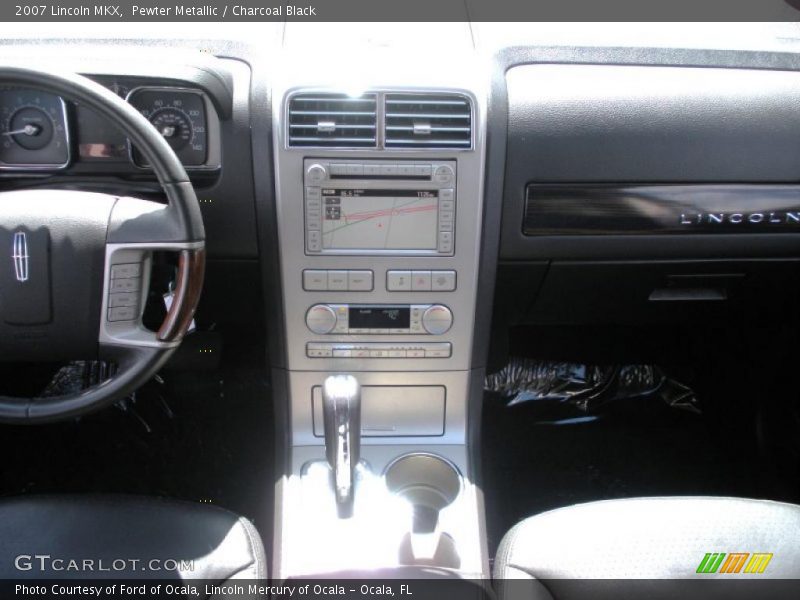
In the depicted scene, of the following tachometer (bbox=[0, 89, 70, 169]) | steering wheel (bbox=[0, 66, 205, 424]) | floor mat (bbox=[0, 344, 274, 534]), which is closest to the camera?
steering wheel (bbox=[0, 66, 205, 424])

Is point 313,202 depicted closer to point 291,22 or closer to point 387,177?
point 387,177

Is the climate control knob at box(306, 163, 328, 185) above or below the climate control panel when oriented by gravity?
above

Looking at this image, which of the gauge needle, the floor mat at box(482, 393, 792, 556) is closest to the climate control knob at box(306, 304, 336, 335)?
the gauge needle

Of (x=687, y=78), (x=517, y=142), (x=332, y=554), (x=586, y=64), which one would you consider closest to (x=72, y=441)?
(x=332, y=554)

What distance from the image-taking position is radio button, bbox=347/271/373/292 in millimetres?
1480

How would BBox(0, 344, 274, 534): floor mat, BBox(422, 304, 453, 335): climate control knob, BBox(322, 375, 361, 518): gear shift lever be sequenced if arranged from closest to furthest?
1. BBox(322, 375, 361, 518): gear shift lever
2. BBox(422, 304, 453, 335): climate control knob
3. BBox(0, 344, 274, 534): floor mat

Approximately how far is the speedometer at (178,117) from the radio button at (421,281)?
44 centimetres

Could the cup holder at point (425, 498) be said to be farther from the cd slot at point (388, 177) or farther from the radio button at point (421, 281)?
the cd slot at point (388, 177)

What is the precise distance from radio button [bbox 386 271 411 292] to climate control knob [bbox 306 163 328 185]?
22cm

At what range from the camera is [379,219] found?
1430 mm

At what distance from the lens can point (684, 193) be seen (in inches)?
58.7

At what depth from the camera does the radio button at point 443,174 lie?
4.58ft

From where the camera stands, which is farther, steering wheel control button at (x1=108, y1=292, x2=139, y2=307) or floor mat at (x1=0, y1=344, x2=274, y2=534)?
floor mat at (x1=0, y1=344, x2=274, y2=534)

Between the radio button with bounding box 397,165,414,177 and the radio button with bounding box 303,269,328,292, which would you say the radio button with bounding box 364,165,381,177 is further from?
the radio button with bounding box 303,269,328,292
